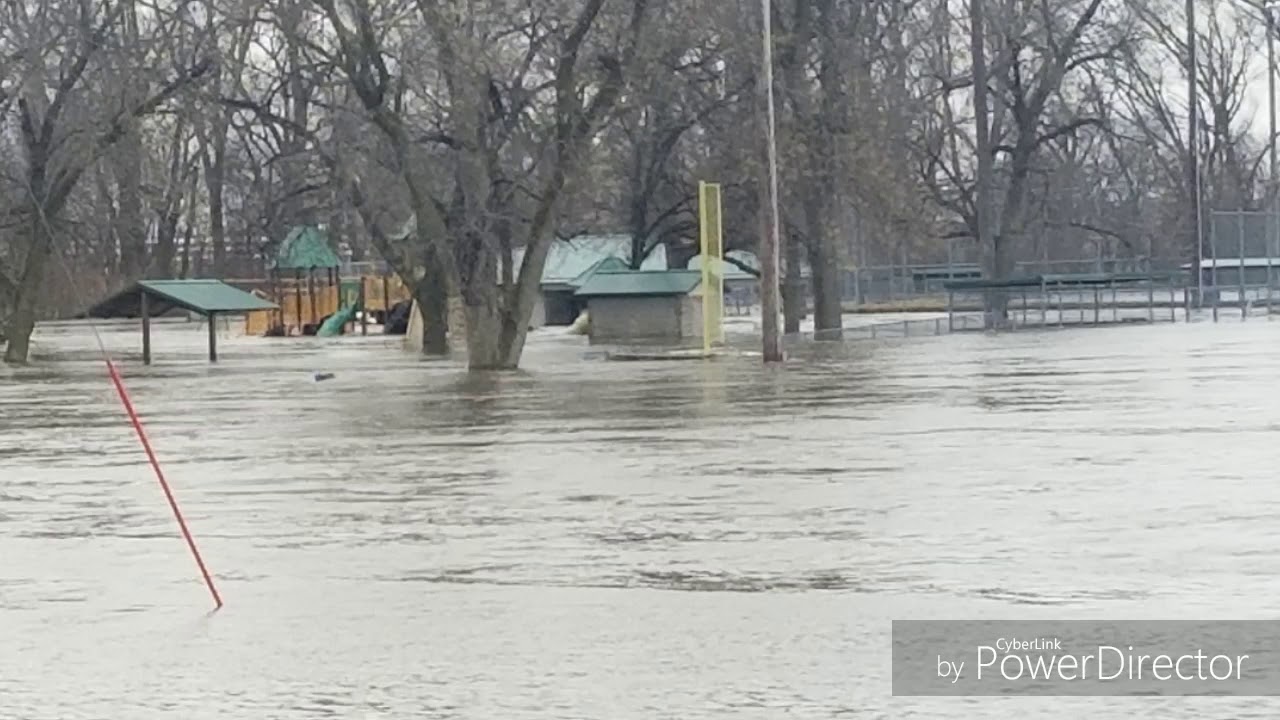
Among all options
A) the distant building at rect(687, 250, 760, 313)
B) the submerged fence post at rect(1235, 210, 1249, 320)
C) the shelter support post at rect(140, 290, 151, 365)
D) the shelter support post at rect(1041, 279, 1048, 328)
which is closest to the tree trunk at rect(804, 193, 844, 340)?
the shelter support post at rect(1041, 279, 1048, 328)

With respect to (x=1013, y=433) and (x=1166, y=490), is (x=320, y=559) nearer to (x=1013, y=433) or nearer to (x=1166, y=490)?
(x=1166, y=490)

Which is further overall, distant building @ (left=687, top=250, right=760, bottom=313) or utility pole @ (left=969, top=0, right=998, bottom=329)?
distant building @ (left=687, top=250, right=760, bottom=313)

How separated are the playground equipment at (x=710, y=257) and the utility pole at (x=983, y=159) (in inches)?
446

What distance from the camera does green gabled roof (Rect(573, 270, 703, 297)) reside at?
53375 millimetres

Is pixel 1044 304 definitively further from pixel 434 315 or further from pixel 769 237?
pixel 769 237

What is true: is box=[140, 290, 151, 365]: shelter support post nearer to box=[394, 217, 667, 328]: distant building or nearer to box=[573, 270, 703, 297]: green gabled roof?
box=[573, 270, 703, 297]: green gabled roof

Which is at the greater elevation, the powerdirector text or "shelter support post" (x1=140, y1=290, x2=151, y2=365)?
"shelter support post" (x1=140, y1=290, x2=151, y2=365)

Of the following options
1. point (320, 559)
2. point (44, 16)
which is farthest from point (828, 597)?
point (44, 16)

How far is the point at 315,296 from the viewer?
237 ft

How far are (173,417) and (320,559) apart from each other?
14.5m

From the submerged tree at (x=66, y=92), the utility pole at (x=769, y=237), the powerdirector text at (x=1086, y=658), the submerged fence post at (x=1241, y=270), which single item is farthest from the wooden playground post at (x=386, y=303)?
the powerdirector text at (x=1086, y=658)

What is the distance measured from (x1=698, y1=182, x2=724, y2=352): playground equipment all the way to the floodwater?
42.5ft

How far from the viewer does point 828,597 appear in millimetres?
10555

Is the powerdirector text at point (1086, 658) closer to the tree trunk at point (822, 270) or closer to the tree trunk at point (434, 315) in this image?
the tree trunk at point (434, 315)
